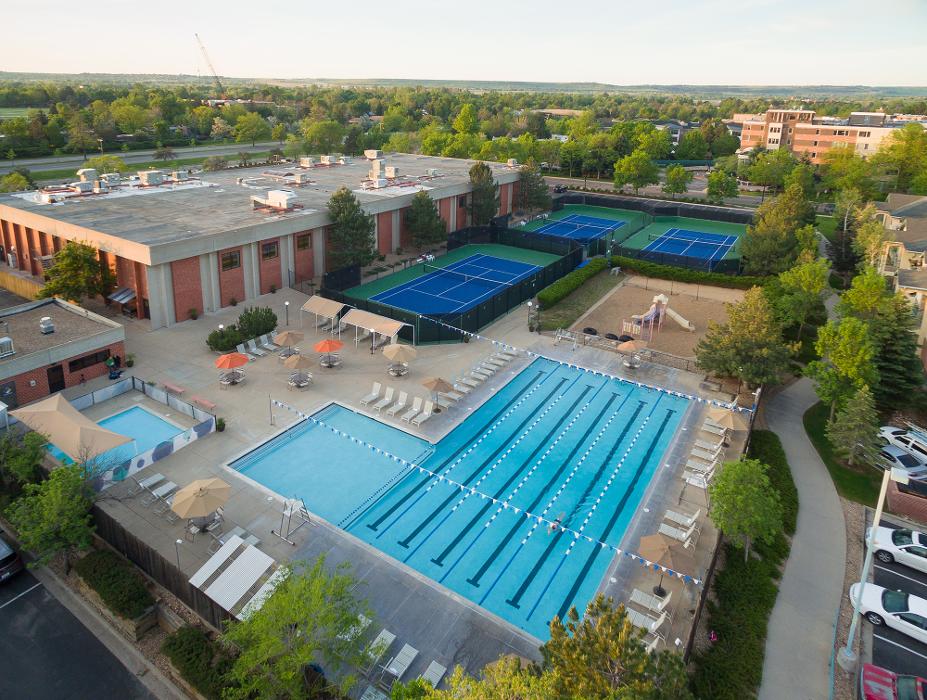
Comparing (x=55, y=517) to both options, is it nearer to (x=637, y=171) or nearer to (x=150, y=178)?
(x=150, y=178)

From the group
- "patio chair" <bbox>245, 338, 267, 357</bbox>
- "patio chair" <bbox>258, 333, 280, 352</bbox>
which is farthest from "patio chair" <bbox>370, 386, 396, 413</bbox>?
"patio chair" <bbox>258, 333, 280, 352</bbox>

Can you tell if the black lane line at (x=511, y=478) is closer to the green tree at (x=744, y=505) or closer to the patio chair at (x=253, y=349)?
the green tree at (x=744, y=505)

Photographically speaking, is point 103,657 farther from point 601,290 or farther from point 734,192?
point 734,192

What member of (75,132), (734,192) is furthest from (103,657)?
(75,132)

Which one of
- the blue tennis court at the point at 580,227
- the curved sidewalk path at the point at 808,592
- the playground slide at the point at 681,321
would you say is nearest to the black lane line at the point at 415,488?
the curved sidewalk path at the point at 808,592

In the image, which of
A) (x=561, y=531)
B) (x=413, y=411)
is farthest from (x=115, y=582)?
(x=561, y=531)

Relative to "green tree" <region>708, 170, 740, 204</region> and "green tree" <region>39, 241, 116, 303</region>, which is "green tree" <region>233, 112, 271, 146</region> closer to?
"green tree" <region>708, 170, 740, 204</region>
